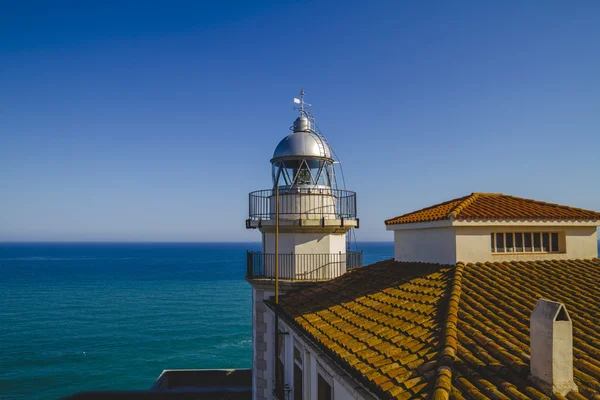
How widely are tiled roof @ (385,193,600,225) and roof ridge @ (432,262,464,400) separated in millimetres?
2339

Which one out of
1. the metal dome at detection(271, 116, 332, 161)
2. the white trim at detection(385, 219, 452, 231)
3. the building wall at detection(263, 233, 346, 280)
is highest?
the metal dome at detection(271, 116, 332, 161)

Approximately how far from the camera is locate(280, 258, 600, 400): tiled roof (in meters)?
5.94

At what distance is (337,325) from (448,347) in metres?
3.52

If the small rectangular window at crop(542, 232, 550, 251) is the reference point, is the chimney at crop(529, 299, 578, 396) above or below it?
below

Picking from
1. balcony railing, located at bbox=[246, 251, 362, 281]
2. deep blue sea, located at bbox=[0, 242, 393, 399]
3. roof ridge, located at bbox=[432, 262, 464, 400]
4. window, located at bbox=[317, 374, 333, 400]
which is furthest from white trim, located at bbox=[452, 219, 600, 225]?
deep blue sea, located at bbox=[0, 242, 393, 399]

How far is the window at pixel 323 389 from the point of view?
923cm

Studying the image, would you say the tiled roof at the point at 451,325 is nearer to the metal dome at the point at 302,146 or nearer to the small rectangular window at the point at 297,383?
the small rectangular window at the point at 297,383

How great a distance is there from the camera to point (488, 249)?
452 inches

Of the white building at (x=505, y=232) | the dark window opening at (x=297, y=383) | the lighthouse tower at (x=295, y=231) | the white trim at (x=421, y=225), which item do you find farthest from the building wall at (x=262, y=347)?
the white building at (x=505, y=232)

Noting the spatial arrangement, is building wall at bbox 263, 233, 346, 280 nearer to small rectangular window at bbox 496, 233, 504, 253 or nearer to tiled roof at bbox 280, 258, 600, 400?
tiled roof at bbox 280, 258, 600, 400

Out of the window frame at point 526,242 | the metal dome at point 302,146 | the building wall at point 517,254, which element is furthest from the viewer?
the metal dome at point 302,146

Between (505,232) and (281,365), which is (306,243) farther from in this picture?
(505,232)

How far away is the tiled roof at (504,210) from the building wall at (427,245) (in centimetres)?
43

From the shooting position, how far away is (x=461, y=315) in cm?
815
